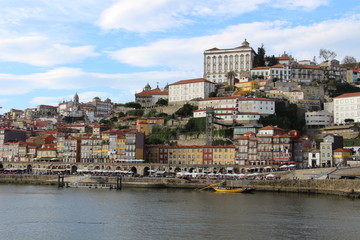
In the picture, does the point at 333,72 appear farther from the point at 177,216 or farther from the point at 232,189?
the point at 177,216

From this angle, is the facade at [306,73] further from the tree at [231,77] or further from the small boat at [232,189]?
the small boat at [232,189]

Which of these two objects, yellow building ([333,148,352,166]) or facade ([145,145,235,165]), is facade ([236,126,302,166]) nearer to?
facade ([145,145,235,165])

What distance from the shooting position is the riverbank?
159ft

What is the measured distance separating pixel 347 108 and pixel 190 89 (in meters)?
26.9

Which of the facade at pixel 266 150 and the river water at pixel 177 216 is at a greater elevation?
the facade at pixel 266 150

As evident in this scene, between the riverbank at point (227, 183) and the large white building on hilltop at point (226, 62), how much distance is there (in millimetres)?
39755

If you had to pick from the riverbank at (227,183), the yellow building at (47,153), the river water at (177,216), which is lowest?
the river water at (177,216)

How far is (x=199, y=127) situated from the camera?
75438mm

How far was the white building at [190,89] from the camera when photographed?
87625 millimetres

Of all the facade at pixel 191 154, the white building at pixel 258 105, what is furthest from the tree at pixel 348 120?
the facade at pixel 191 154

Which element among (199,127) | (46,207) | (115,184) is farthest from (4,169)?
(46,207)

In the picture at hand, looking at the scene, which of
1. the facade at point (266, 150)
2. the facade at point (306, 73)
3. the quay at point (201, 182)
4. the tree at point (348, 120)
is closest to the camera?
the quay at point (201, 182)

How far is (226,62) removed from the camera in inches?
3831

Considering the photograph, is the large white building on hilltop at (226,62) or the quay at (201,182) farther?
the large white building on hilltop at (226,62)
